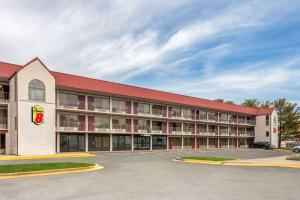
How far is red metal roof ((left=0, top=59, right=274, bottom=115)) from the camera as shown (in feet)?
119

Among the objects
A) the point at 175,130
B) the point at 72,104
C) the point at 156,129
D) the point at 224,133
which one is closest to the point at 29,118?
the point at 72,104

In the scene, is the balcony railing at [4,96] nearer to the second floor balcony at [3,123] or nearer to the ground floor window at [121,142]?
the second floor balcony at [3,123]

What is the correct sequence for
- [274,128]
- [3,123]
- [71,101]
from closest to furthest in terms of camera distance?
[3,123], [71,101], [274,128]

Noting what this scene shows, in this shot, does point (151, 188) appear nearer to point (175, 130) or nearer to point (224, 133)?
point (175, 130)

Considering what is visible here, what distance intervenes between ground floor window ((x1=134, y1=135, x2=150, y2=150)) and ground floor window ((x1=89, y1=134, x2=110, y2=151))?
5.59 metres

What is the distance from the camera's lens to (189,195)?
36.3 ft

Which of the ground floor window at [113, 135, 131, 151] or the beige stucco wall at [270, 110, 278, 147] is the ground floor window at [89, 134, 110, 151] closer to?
the ground floor window at [113, 135, 131, 151]

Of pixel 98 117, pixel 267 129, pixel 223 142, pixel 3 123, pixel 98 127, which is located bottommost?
pixel 223 142

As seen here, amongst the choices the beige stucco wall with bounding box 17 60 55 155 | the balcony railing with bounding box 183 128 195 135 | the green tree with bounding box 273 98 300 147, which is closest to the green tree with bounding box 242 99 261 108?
the green tree with bounding box 273 98 300 147

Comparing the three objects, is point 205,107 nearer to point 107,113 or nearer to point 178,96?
point 178,96

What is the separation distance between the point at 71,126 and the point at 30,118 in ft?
24.1

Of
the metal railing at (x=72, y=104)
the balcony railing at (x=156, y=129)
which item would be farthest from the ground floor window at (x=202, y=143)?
the metal railing at (x=72, y=104)

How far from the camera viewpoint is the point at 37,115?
34.2 meters

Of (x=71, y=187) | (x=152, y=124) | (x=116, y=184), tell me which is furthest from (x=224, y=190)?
(x=152, y=124)
